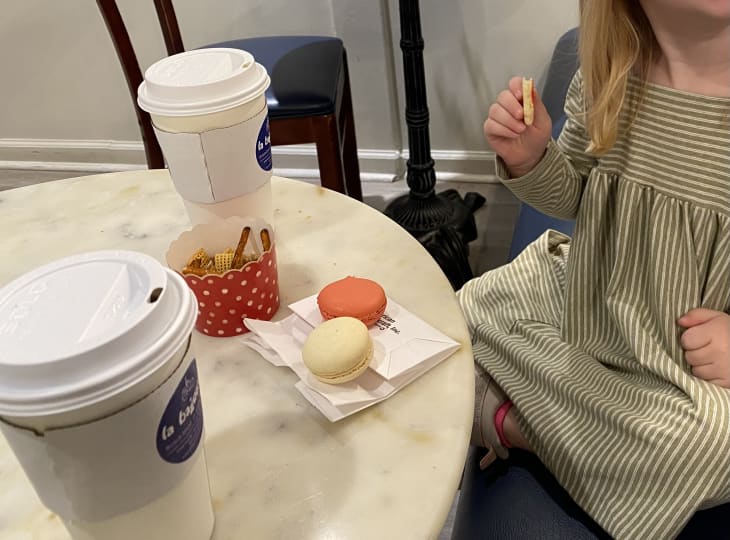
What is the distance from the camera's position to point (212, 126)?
0.71 metres

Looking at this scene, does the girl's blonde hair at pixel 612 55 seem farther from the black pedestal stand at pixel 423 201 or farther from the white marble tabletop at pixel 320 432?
the black pedestal stand at pixel 423 201

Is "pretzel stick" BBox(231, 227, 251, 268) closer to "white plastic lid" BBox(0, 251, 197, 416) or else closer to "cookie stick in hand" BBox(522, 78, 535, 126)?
"white plastic lid" BBox(0, 251, 197, 416)

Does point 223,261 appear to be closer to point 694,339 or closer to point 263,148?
point 263,148

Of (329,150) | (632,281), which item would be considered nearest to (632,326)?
(632,281)

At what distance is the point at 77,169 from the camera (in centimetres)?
267

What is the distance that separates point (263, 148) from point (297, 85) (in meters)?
0.83

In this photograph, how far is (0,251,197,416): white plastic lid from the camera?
37 cm

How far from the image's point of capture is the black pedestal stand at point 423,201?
5.70 ft

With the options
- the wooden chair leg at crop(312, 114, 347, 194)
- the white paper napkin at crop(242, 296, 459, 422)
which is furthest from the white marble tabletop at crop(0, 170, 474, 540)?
the wooden chair leg at crop(312, 114, 347, 194)

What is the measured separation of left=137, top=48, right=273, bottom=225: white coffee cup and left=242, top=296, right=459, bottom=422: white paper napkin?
0.50 ft

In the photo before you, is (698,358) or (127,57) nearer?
(698,358)

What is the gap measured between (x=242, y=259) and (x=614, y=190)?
55cm

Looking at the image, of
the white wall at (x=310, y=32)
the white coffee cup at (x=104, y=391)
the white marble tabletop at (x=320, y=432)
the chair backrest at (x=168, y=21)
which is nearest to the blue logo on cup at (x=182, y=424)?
the white coffee cup at (x=104, y=391)

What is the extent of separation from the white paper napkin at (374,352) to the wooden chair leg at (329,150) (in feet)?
2.92
